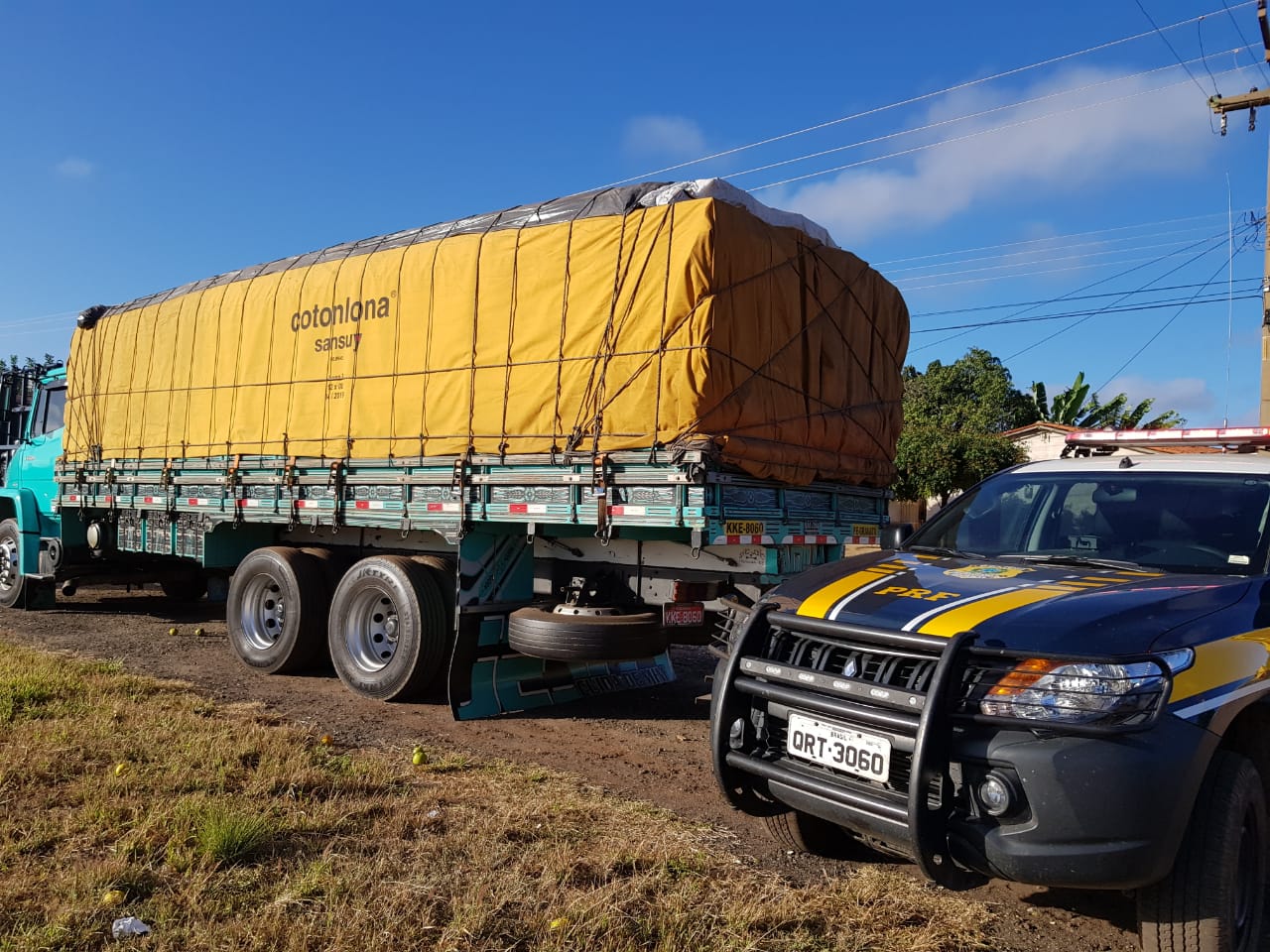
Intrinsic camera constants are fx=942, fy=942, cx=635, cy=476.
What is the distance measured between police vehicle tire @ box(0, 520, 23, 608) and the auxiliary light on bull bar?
38.0 ft

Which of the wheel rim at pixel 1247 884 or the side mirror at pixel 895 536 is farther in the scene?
the side mirror at pixel 895 536

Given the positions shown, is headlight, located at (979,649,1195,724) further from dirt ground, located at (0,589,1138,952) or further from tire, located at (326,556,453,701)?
tire, located at (326,556,453,701)

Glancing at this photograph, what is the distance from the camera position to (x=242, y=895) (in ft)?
10.8

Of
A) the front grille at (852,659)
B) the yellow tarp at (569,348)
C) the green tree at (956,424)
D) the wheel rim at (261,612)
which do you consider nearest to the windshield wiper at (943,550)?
the front grille at (852,659)

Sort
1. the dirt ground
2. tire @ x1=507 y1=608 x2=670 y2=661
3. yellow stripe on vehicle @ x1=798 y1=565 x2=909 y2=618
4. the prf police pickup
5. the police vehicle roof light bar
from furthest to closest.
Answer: tire @ x1=507 y1=608 x2=670 y2=661, the police vehicle roof light bar, the dirt ground, yellow stripe on vehicle @ x1=798 y1=565 x2=909 y2=618, the prf police pickup

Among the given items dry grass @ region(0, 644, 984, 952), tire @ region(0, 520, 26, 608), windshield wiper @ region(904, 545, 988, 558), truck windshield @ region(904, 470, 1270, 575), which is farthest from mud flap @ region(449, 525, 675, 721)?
tire @ region(0, 520, 26, 608)

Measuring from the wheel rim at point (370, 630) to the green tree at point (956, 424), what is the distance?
548 inches

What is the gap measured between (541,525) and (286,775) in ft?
7.87

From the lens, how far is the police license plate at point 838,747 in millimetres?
2996

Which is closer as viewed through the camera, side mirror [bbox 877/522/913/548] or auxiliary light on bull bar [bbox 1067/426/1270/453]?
side mirror [bbox 877/522/913/548]

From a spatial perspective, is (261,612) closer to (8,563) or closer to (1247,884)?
(8,563)

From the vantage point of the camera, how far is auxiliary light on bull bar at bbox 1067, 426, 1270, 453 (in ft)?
17.5

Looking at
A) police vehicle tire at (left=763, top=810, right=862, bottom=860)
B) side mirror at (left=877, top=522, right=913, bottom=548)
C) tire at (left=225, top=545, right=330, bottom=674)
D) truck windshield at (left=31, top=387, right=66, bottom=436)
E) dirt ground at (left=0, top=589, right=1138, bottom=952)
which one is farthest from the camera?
truck windshield at (left=31, top=387, right=66, bottom=436)

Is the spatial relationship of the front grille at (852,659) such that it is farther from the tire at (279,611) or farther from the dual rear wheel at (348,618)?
the tire at (279,611)
